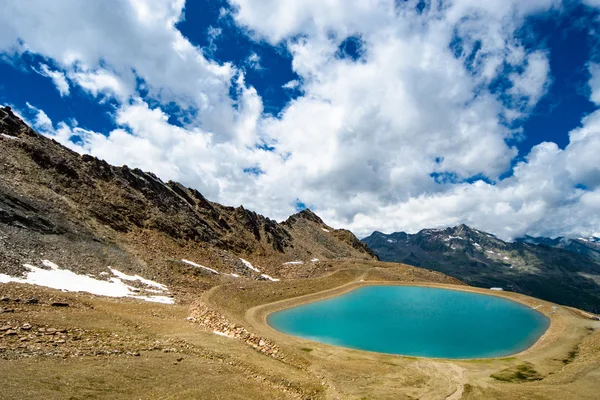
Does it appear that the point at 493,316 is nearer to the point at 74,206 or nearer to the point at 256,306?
the point at 256,306

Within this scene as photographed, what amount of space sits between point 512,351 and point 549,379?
528 inches

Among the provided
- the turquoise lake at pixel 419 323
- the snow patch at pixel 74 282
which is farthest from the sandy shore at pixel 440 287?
the snow patch at pixel 74 282

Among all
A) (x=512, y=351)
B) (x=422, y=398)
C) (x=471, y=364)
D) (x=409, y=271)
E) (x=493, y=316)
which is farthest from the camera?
(x=409, y=271)

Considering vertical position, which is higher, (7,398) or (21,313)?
(21,313)

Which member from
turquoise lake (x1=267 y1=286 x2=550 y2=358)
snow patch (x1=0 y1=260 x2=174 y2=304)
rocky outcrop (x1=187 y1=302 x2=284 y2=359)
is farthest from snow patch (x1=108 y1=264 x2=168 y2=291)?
turquoise lake (x1=267 y1=286 x2=550 y2=358)

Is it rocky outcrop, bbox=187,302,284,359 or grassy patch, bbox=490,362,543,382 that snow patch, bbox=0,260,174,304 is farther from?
grassy patch, bbox=490,362,543,382

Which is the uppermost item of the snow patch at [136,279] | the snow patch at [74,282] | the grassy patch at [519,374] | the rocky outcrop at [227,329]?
the snow patch at [136,279]

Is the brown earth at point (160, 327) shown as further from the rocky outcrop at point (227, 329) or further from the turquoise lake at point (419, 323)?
the turquoise lake at point (419, 323)

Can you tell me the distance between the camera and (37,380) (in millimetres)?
17234

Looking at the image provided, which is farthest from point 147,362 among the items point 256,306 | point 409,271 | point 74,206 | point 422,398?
point 409,271

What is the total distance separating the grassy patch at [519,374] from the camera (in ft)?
111

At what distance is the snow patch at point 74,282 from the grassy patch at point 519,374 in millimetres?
40957

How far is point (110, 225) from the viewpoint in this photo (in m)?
74.4

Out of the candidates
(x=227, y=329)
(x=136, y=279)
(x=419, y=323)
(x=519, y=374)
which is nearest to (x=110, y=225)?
(x=136, y=279)
